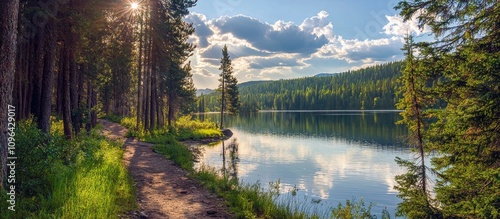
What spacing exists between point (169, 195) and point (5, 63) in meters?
5.38

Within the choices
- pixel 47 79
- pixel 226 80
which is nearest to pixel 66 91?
pixel 47 79

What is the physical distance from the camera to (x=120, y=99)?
4947 cm

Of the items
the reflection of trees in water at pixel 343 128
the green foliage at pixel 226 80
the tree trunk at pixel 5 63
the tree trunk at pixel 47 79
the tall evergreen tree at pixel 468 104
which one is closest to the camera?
the tree trunk at pixel 5 63

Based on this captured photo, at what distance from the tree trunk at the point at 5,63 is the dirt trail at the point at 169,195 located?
2671 mm

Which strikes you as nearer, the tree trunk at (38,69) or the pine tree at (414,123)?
the pine tree at (414,123)

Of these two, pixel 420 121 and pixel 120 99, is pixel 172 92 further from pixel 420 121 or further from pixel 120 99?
pixel 420 121

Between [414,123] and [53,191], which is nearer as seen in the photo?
[53,191]

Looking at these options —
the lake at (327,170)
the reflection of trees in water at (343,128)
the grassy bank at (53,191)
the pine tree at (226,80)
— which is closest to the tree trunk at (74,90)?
the lake at (327,170)

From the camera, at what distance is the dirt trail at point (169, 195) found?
7.71 metres

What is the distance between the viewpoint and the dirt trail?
7707 mm

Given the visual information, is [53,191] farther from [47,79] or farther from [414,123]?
[414,123]

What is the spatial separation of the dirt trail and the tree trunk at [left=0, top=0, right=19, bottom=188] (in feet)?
8.76

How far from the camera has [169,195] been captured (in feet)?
30.8

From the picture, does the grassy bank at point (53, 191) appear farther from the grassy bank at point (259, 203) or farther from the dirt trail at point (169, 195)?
the grassy bank at point (259, 203)
